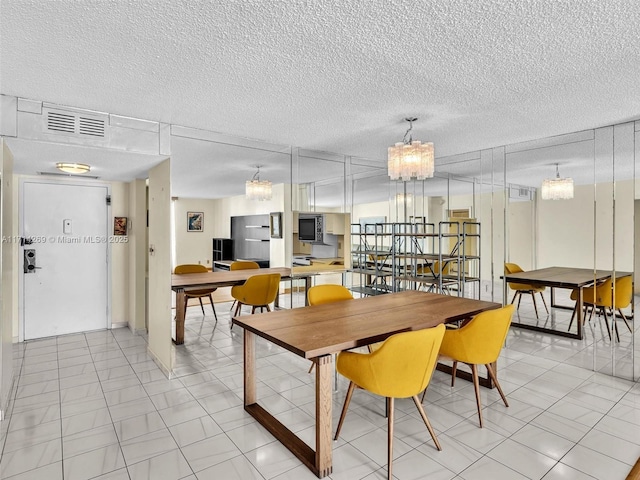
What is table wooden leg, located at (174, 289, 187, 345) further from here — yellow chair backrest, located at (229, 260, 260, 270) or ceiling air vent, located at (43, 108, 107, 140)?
ceiling air vent, located at (43, 108, 107, 140)

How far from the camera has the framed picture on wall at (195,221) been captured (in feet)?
34.6

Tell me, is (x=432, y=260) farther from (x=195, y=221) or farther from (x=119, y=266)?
(x=195, y=221)

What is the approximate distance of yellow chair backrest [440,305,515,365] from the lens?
7.78 ft

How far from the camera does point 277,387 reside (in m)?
3.01

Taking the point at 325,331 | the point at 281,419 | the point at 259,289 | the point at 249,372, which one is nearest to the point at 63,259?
the point at 259,289

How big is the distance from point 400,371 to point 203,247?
975 centimetres

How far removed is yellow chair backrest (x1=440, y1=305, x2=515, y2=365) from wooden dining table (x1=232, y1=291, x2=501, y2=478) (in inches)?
6.8

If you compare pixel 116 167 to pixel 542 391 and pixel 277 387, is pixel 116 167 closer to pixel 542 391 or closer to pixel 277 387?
pixel 277 387

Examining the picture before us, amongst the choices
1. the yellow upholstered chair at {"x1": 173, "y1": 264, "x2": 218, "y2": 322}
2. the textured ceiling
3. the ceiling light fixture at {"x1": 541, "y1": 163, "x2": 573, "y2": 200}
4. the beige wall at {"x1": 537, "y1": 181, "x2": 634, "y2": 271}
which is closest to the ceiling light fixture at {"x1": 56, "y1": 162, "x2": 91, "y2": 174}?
the textured ceiling

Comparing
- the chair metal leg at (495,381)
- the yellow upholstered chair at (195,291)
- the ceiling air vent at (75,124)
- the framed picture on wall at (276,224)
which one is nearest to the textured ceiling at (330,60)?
the ceiling air vent at (75,124)

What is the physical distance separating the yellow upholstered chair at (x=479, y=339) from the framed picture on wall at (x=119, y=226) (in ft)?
13.5

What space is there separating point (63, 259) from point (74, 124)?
2261 mm


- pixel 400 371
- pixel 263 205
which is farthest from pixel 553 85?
pixel 263 205

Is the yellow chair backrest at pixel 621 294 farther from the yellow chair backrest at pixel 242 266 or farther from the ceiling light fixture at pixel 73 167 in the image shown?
the ceiling light fixture at pixel 73 167
